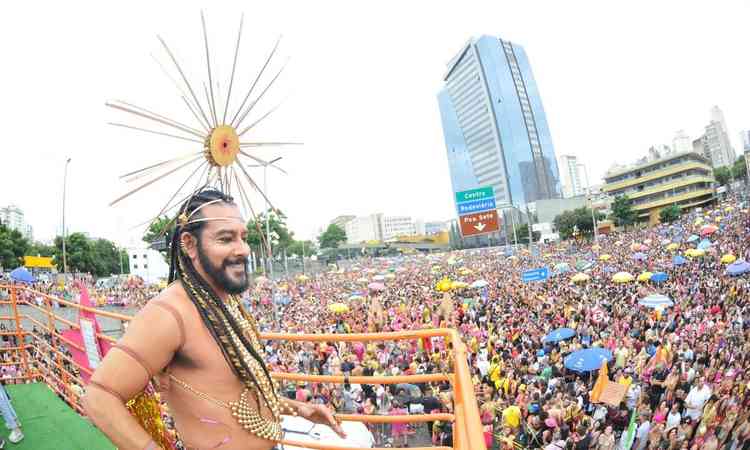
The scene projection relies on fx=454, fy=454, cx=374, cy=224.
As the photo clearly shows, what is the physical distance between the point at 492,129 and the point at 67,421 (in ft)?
387

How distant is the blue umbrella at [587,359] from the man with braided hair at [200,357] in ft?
27.8

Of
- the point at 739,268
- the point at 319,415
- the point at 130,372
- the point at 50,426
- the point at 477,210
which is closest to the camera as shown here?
the point at 130,372

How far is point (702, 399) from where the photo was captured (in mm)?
6984

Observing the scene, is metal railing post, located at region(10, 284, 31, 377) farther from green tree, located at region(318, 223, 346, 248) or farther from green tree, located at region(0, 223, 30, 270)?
green tree, located at region(318, 223, 346, 248)

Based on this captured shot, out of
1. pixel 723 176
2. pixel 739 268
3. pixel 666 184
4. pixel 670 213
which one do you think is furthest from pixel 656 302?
pixel 723 176

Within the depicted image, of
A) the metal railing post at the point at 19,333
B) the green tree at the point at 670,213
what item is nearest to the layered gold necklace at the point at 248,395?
the metal railing post at the point at 19,333

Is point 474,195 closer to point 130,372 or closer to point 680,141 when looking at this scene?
point 130,372

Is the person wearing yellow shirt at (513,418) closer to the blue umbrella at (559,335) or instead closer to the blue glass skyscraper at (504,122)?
the blue umbrella at (559,335)

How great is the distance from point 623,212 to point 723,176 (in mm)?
27255

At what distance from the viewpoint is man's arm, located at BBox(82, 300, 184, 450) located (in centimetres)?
124

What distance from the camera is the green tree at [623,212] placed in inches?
2472

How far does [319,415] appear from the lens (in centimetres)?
206

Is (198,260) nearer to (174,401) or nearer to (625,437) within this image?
(174,401)

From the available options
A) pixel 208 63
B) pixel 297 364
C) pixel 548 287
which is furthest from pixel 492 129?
pixel 208 63
